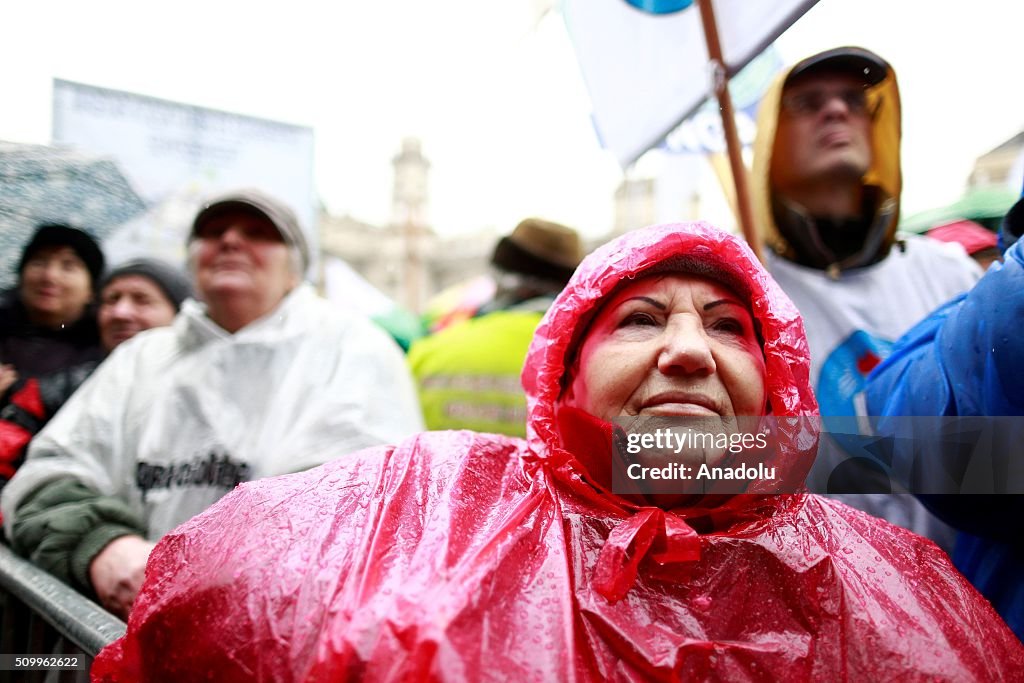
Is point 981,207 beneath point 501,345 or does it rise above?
above

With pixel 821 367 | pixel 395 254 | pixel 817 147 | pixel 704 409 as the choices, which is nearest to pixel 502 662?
pixel 704 409

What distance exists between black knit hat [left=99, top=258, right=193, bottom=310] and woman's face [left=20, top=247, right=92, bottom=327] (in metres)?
0.28

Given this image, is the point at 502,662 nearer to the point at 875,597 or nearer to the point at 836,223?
the point at 875,597

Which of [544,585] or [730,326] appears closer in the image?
[544,585]

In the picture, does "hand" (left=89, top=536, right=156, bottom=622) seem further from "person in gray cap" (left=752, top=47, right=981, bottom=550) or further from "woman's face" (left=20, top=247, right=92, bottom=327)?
"person in gray cap" (left=752, top=47, right=981, bottom=550)

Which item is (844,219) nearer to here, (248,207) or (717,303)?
(717,303)

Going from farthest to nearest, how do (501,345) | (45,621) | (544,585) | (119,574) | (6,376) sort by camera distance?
(501,345) < (6,376) < (119,574) < (45,621) < (544,585)

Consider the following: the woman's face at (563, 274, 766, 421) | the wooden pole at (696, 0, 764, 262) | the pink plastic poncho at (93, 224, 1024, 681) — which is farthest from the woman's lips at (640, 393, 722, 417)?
the wooden pole at (696, 0, 764, 262)

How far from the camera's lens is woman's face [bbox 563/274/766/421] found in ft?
4.07

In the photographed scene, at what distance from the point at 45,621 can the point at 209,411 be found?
70cm

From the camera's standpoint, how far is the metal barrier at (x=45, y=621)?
1.39m

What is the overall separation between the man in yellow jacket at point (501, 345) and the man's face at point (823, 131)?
102 centimetres

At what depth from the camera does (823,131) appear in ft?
7.79

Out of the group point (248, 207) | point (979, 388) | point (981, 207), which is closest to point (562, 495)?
point (979, 388)
